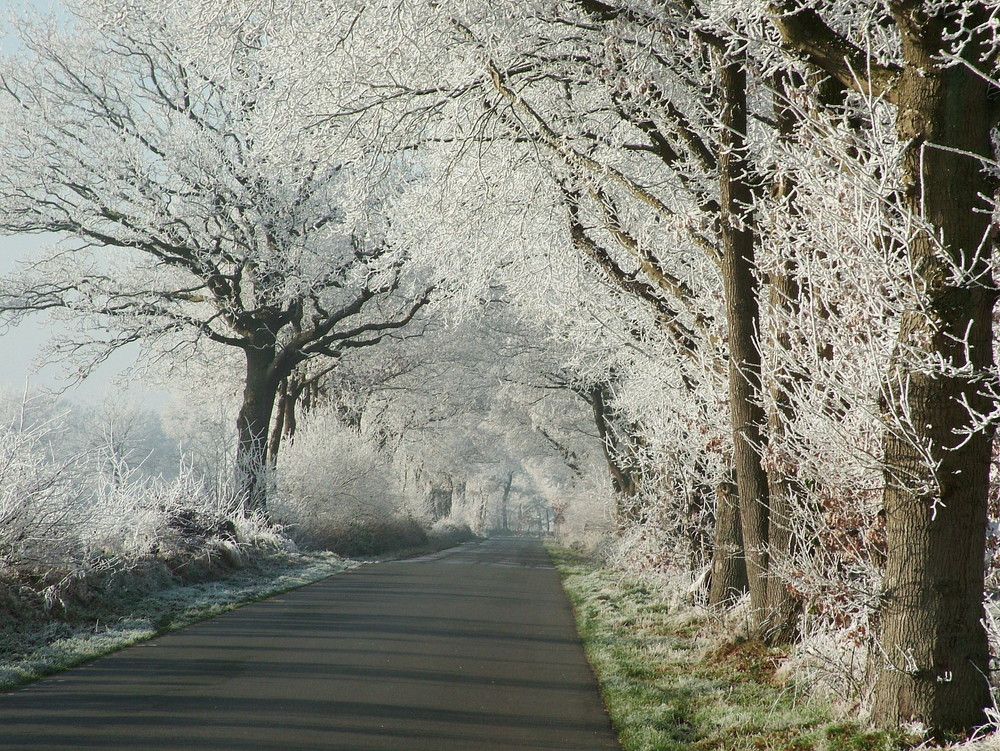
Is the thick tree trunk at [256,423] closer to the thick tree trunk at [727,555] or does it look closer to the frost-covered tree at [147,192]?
the frost-covered tree at [147,192]

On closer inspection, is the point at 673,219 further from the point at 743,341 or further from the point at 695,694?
the point at 695,694

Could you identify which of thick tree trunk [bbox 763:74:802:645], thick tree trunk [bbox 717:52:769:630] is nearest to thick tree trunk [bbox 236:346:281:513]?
thick tree trunk [bbox 717:52:769:630]

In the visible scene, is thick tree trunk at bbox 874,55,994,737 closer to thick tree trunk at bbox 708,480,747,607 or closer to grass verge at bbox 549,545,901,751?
grass verge at bbox 549,545,901,751

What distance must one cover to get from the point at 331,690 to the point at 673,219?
5301 millimetres

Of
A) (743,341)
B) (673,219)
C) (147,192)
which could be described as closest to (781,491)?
(743,341)

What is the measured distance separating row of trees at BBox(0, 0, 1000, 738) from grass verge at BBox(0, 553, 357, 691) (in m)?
5.31

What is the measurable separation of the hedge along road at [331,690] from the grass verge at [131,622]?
0.87 ft

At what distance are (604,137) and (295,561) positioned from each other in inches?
469

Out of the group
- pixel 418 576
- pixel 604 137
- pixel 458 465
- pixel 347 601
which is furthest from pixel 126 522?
pixel 458 465

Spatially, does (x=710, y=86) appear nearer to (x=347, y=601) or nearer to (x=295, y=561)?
(x=347, y=601)

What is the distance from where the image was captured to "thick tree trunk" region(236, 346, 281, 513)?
20297mm

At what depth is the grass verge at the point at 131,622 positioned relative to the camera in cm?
756

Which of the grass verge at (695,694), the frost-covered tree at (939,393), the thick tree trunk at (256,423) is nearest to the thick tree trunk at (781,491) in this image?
the grass verge at (695,694)

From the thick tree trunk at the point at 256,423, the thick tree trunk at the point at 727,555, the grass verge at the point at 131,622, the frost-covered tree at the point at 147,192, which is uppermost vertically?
the frost-covered tree at the point at 147,192
